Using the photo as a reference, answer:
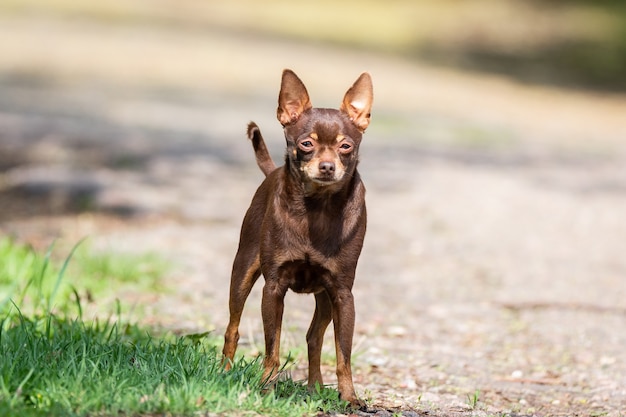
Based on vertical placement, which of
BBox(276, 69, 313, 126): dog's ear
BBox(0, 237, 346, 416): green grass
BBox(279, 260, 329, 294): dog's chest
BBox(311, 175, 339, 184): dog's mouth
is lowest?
BBox(0, 237, 346, 416): green grass

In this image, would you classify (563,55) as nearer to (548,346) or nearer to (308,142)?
(548,346)

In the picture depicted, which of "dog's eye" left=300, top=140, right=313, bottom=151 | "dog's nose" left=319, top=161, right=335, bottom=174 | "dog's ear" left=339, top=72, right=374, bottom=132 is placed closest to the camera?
"dog's nose" left=319, top=161, right=335, bottom=174

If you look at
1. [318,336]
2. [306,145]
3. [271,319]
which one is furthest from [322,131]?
[318,336]

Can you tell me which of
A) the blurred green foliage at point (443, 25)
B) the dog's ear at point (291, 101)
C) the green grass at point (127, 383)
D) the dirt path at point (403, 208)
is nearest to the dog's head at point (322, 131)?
the dog's ear at point (291, 101)

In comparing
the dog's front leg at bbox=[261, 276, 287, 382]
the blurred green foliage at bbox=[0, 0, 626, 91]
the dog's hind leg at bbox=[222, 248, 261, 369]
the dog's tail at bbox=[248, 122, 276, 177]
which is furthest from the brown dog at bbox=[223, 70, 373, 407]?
the blurred green foliage at bbox=[0, 0, 626, 91]

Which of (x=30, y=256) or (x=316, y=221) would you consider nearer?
(x=316, y=221)

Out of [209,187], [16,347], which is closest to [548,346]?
[16,347]

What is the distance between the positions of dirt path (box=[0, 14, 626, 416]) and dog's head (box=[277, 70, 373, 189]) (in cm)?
118

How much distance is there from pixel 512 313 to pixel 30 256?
3147 millimetres

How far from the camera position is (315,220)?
4.02m

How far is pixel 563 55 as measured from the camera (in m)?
28.8

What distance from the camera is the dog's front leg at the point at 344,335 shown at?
13.2ft

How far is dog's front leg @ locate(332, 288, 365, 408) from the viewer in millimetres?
4031

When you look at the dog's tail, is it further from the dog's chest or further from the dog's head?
the dog's chest
